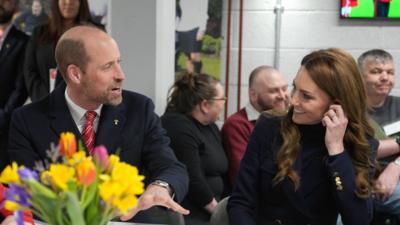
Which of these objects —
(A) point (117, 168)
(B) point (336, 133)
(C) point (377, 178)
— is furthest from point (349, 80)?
(A) point (117, 168)

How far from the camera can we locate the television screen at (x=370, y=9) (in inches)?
149

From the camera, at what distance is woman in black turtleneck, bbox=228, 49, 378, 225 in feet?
6.45

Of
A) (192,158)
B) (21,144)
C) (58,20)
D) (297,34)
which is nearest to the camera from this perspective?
(21,144)

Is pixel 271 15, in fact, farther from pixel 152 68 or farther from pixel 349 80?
pixel 349 80

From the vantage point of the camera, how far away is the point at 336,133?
1.96 metres

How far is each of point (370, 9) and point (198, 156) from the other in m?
1.60

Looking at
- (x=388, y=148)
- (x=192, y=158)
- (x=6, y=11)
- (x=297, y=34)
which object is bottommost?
(x=192, y=158)

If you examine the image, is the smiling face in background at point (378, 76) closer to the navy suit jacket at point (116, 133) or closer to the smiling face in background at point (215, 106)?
the smiling face in background at point (215, 106)

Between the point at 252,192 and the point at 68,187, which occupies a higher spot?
the point at 68,187

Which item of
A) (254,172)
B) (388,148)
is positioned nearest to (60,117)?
(254,172)

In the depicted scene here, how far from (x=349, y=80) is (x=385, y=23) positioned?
2048 mm

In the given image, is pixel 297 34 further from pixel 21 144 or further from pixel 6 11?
pixel 21 144

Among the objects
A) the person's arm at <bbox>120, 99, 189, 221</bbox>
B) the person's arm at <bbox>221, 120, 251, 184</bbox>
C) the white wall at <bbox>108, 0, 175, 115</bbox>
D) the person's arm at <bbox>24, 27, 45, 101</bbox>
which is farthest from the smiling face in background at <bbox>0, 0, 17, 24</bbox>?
the person's arm at <bbox>120, 99, 189, 221</bbox>

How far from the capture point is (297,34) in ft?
13.0
